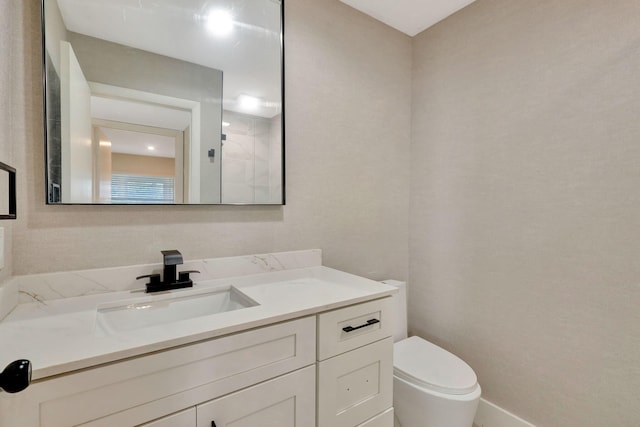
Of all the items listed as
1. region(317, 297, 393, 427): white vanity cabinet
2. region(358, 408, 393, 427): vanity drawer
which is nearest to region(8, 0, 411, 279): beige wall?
region(317, 297, 393, 427): white vanity cabinet

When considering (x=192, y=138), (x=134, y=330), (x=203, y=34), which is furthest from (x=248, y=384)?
(x=203, y=34)

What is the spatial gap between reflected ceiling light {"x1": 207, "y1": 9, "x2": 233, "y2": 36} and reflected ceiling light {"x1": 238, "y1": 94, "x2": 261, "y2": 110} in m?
0.28

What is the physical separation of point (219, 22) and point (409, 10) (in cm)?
115

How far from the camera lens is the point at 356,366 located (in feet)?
3.47

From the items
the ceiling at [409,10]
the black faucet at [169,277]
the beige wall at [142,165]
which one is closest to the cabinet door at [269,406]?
the black faucet at [169,277]

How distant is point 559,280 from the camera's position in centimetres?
137

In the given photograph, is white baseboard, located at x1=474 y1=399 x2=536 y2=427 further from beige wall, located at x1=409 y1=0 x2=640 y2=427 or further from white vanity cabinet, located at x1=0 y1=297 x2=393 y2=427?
white vanity cabinet, located at x1=0 y1=297 x2=393 y2=427

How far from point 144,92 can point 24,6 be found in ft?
1.32

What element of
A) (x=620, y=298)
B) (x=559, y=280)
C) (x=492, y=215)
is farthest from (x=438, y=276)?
(x=620, y=298)

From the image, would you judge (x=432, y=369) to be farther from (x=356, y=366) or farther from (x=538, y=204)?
(x=538, y=204)

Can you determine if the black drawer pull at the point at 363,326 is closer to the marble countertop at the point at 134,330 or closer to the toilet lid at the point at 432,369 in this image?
the marble countertop at the point at 134,330

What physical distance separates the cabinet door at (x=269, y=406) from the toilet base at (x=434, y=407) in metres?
0.63

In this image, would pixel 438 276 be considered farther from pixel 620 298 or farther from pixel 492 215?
pixel 620 298

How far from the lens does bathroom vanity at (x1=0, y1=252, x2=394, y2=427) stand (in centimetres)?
63
